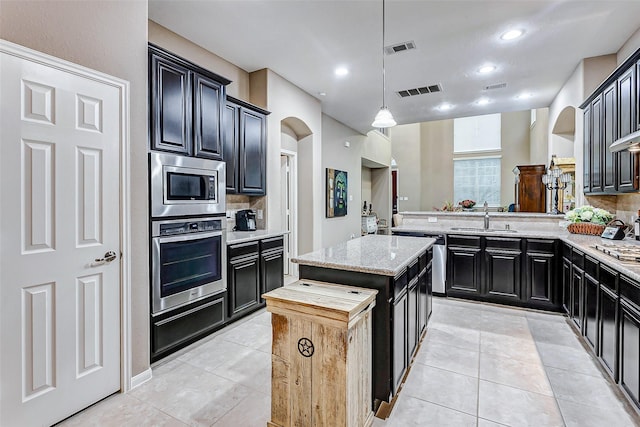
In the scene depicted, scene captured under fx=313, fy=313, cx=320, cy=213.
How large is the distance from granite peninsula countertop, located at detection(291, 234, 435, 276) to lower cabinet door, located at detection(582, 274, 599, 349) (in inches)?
51.3

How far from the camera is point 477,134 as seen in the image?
36.8ft

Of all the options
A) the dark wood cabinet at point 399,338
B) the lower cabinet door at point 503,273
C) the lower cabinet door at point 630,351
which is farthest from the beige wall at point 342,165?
the lower cabinet door at point 630,351

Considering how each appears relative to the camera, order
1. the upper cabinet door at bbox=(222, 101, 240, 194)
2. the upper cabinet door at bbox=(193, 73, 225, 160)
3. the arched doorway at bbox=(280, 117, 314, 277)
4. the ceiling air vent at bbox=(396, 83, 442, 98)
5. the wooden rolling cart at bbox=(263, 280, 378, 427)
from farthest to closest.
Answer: the arched doorway at bbox=(280, 117, 314, 277)
the ceiling air vent at bbox=(396, 83, 442, 98)
the upper cabinet door at bbox=(222, 101, 240, 194)
the upper cabinet door at bbox=(193, 73, 225, 160)
the wooden rolling cart at bbox=(263, 280, 378, 427)

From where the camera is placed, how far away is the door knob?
2.01m

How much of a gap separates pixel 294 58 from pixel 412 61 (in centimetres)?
150

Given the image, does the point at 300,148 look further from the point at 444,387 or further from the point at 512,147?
the point at 512,147

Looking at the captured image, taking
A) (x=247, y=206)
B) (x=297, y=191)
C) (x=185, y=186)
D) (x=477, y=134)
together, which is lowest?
(x=247, y=206)

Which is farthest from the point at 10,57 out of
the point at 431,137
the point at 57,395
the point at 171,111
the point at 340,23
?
the point at 431,137

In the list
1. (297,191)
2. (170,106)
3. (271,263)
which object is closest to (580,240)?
(271,263)

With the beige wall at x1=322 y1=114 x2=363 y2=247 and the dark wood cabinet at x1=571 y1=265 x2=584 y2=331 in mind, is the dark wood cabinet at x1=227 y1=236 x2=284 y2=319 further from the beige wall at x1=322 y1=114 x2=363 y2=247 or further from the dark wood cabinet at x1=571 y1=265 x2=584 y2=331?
the dark wood cabinet at x1=571 y1=265 x2=584 y2=331

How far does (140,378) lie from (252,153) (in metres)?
2.62

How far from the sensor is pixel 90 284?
1.98 meters

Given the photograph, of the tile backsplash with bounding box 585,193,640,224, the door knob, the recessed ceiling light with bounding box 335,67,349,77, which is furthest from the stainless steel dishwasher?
the door knob

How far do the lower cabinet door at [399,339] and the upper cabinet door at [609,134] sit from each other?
Result: 2596mm
